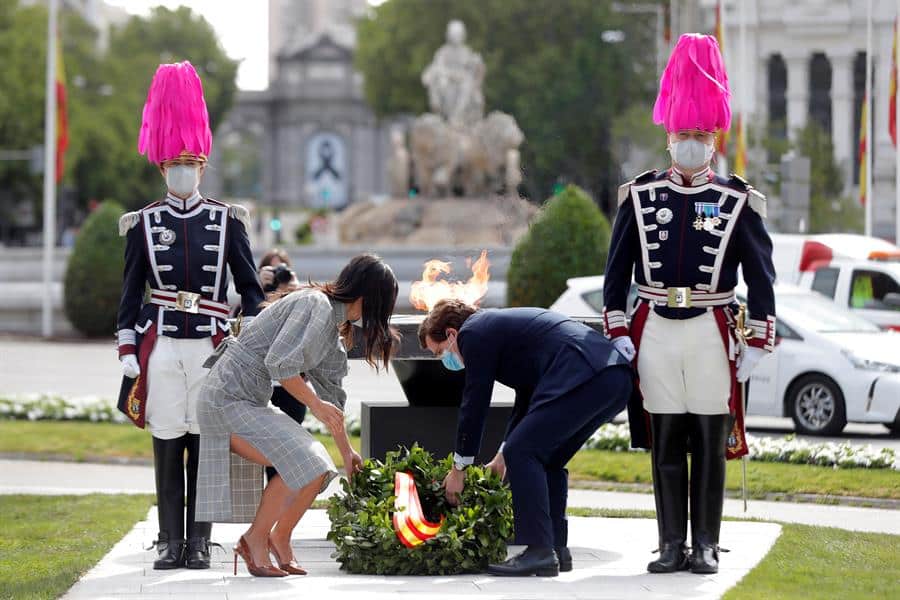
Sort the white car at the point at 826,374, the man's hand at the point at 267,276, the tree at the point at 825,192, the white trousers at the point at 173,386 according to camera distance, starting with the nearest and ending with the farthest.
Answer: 1. the white trousers at the point at 173,386
2. the man's hand at the point at 267,276
3. the white car at the point at 826,374
4. the tree at the point at 825,192

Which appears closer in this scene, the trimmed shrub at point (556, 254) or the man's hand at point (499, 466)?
the man's hand at point (499, 466)

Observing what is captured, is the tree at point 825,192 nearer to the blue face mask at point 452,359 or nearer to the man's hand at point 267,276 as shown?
the man's hand at point 267,276

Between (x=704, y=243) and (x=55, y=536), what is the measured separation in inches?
166

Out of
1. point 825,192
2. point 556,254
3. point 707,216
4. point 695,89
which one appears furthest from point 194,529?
point 825,192

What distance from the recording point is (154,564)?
847 cm

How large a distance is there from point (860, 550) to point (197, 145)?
13.1 ft

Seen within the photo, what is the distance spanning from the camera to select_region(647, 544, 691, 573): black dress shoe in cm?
823

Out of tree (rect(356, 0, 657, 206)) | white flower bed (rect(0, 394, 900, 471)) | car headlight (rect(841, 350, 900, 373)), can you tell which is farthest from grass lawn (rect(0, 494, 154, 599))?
tree (rect(356, 0, 657, 206))

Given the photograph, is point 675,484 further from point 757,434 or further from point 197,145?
point 757,434

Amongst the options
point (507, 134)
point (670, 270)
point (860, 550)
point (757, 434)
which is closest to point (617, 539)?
point (860, 550)

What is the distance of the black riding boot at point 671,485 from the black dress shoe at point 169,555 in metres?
2.26

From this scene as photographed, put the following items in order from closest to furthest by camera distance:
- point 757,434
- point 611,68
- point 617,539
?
1. point 617,539
2. point 757,434
3. point 611,68

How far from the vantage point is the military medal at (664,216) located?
322 inches

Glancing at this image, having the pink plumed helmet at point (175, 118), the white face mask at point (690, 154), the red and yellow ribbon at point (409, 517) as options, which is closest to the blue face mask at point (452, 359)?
the red and yellow ribbon at point (409, 517)
